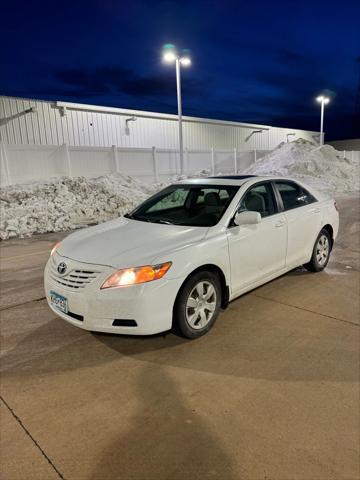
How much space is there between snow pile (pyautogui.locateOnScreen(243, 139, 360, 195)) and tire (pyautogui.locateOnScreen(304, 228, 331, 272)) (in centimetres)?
1730

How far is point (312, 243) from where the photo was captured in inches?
215

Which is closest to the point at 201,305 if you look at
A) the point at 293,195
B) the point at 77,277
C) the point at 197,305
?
the point at 197,305

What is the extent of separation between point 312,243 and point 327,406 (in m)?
3.07

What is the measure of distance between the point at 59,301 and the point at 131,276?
837 mm

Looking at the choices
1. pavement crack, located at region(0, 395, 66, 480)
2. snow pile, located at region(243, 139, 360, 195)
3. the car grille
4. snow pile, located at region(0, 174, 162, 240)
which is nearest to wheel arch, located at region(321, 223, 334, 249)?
the car grille

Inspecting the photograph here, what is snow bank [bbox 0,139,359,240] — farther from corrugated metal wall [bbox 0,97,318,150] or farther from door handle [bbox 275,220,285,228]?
door handle [bbox 275,220,285,228]

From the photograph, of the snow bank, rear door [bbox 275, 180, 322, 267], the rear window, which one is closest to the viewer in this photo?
rear door [bbox 275, 180, 322, 267]

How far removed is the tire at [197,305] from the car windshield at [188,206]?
2.20ft

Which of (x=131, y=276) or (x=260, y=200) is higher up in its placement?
(x=260, y=200)

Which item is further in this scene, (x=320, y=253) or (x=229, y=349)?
(x=320, y=253)

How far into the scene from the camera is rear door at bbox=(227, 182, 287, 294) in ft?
13.4

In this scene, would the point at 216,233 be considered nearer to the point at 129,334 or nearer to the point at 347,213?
the point at 129,334

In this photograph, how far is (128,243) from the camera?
3.69 m

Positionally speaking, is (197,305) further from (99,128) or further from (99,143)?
(99,128)
